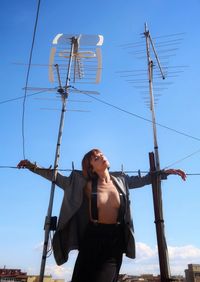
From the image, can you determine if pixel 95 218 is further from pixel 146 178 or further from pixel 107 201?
pixel 146 178

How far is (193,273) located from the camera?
34.8 meters

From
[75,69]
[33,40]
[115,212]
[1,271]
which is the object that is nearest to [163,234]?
[115,212]

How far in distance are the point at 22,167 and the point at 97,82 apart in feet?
9.56

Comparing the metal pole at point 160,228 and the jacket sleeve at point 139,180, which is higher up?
the jacket sleeve at point 139,180

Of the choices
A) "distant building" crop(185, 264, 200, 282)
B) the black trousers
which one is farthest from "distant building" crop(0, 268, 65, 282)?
the black trousers

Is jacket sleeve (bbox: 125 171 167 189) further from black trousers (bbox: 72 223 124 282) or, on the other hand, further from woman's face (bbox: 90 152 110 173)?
black trousers (bbox: 72 223 124 282)

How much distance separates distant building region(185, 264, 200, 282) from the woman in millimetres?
32734

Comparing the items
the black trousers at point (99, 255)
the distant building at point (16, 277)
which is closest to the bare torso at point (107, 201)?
the black trousers at point (99, 255)

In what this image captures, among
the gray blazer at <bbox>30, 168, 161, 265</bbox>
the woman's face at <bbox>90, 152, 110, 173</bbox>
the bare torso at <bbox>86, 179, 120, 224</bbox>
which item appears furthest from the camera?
the woman's face at <bbox>90, 152, 110, 173</bbox>

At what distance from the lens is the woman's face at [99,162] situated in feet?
15.7

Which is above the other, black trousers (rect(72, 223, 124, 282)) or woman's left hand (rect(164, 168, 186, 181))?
woman's left hand (rect(164, 168, 186, 181))

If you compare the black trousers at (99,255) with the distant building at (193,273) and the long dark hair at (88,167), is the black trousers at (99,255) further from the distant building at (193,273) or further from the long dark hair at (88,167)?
the distant building at (193,273)

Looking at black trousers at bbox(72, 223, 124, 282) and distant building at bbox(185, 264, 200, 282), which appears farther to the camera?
distant building at bbox(185, 264, 200, 282)

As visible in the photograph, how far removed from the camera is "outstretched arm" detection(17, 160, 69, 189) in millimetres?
5223
